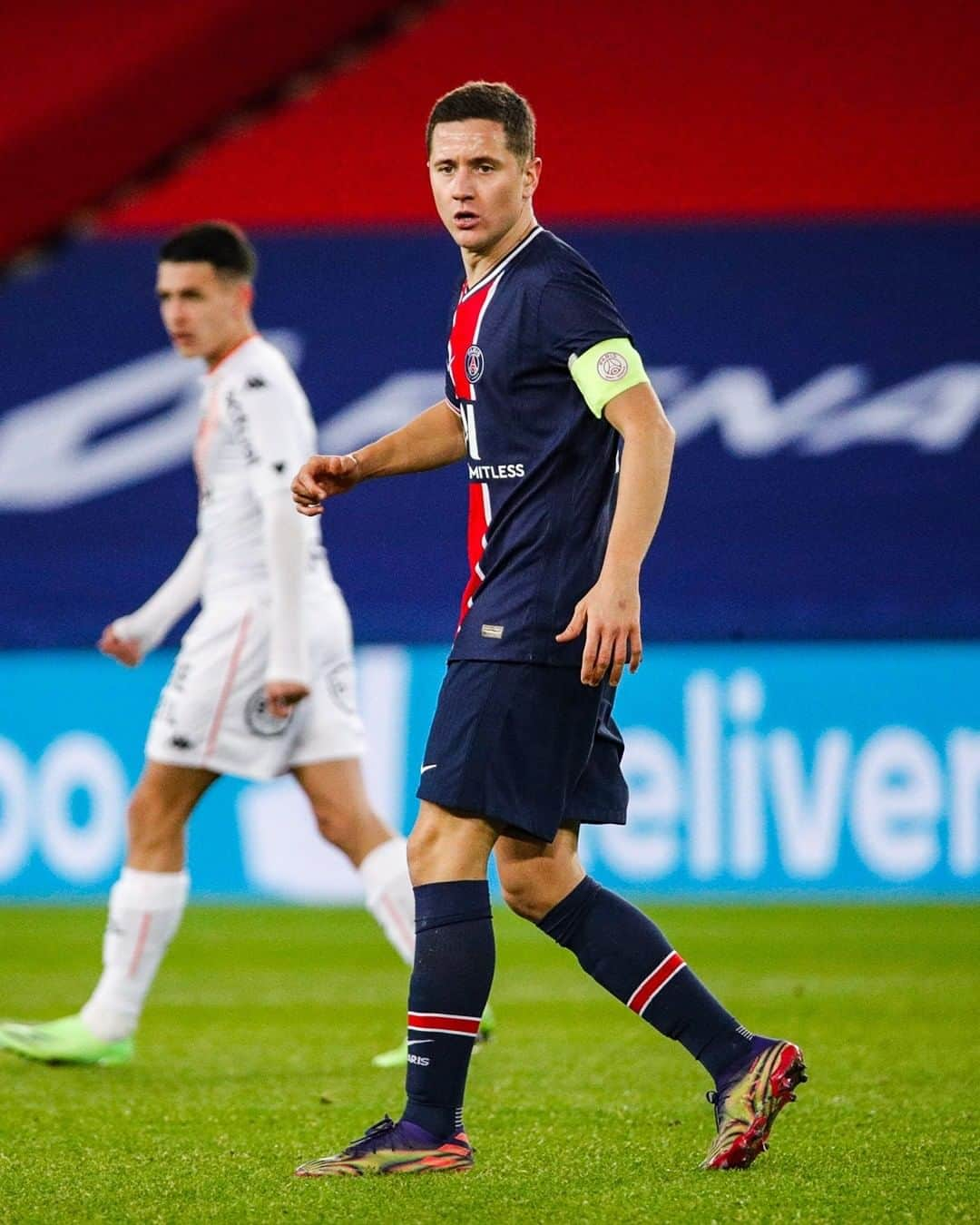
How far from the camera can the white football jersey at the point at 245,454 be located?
512 cm

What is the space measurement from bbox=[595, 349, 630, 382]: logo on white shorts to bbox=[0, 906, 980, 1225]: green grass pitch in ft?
4.31

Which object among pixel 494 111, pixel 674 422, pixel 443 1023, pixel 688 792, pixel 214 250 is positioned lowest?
pixel 443 1023

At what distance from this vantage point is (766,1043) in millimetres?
3621

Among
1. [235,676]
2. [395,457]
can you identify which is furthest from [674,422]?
[395,457]

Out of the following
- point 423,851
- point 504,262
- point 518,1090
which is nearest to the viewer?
point 423,851

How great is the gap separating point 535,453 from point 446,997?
0.93 m

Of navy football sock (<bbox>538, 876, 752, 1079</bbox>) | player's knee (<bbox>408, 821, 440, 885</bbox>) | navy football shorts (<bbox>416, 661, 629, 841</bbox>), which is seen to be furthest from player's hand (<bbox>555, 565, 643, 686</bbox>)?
navy football sock (<bbox>538, 876, 752, 1079</bbox>)

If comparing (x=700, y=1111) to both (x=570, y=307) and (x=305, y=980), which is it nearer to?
(x=570, y=307)

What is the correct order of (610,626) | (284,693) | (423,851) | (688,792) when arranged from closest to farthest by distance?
1. (610,626)
2. (423,851)
3. (284,693)
4. (688,792)

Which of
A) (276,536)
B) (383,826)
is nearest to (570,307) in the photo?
(276,536)

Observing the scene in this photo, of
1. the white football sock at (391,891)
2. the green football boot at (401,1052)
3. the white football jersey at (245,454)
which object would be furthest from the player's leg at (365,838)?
the white football jersey at (245,454)

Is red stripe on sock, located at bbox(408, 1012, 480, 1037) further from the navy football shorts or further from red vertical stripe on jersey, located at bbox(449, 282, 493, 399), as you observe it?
red vertical stripe on jersey, located at bbox(449, 282, 493, 399)

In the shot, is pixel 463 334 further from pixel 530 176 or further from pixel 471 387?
pixel 530 176

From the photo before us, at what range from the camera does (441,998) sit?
3521mm
